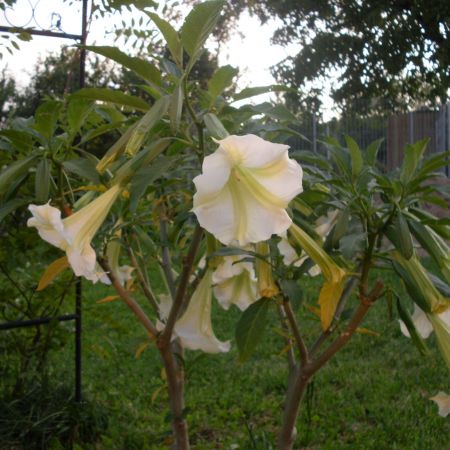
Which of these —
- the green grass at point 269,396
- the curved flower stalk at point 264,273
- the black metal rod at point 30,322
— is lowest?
the green grass at point 269,396

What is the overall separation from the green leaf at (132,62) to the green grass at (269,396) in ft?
3.46

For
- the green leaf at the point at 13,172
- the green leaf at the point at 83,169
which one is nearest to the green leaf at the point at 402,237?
the green leaf at the point at 83,169

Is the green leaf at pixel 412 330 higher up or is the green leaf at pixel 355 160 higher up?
the green leaf at pixel 355 160

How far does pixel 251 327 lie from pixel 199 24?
0.55 metres

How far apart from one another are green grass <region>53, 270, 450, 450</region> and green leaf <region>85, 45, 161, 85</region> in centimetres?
105

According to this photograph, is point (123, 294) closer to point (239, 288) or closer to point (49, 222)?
point (239, 288)

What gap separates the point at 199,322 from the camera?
1.30 meters

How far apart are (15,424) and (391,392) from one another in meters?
1.62

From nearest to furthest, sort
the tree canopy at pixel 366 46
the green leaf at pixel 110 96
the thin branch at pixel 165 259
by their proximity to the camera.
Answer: the green leaf at pixel 110 96 → the thin branch at pixel 165 259 → the tree canopy at pixel 366 46

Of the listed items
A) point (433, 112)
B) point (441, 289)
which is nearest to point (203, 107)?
point (441, 289)

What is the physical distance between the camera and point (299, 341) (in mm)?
1375

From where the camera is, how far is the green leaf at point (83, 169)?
3.73ft

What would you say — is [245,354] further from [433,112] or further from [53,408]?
[433,112]

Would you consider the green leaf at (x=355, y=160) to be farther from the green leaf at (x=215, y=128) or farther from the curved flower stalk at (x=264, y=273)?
the green leaf at (x=215, y=128)
